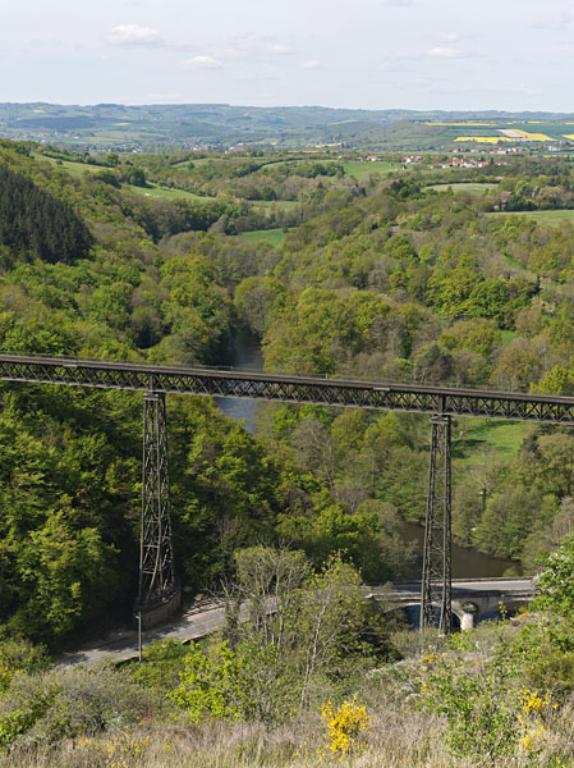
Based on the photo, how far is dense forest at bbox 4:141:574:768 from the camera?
21.5 metres

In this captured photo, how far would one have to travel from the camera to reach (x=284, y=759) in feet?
38.9

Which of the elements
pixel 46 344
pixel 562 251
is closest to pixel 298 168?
pixel 562 251

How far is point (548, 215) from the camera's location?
367 feet

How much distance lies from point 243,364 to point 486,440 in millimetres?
28350

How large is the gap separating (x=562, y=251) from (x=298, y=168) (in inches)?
3935

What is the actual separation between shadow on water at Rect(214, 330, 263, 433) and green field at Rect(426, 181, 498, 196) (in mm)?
61626

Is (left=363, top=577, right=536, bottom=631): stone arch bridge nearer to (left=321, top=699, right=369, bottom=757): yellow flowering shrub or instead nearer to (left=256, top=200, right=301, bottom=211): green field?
(left=321, top=699, right=369, bottom=757): yellow flowering shrub

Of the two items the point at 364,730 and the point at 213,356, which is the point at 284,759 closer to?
the point at 364,730

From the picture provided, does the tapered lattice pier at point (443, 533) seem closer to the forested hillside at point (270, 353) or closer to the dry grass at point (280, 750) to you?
the forested hillside at point (270, 353)

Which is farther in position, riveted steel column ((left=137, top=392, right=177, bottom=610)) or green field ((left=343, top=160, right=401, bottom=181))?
green field ((left=343, top=160, right=401, bottom=181))

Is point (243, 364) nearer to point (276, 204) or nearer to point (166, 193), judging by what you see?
point (166, 193)

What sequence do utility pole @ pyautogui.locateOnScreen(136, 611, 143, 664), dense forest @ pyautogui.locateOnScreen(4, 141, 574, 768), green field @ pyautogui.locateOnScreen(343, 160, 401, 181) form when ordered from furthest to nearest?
green field @ pyautogui.locateOnScreen(343, 160, 401, 181) → utility pole @ pyautogui.locateOnScreen(136, 611, 143, 664) → dense forest @ pyautogui.locateOnScreen(4, 141, 574, 768)

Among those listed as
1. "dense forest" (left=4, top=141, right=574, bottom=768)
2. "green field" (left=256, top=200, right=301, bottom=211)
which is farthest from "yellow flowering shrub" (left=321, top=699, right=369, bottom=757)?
"green field" (left=256, top=200, right=301, bottom=211)

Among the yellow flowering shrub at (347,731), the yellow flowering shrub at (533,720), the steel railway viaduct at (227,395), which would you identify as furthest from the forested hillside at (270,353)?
the yellow flowering shrub at (533,720)
